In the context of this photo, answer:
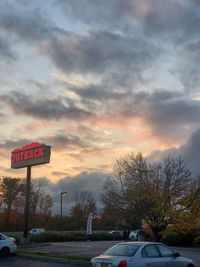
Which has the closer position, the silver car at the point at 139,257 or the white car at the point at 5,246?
the silver car at the point at 139,257

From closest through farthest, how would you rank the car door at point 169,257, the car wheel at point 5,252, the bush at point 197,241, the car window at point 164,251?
the car door at point 169,257 < the car window at point 164,251 < the car wheel at point 5,252 < the bush at point 197,241

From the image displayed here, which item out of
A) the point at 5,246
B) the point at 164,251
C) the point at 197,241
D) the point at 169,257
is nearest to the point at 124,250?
the point at 164,251

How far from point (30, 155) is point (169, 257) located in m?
26.3

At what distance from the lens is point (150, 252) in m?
13.7

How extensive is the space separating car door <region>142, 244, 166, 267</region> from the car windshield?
0.33 metres

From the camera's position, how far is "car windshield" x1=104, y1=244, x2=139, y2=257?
43.3 ft

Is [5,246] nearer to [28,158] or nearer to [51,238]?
[28,158]

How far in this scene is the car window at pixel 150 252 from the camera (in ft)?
44.1

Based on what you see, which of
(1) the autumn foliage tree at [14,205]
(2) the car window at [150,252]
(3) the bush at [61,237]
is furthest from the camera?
(1) the autumn foliage tree at [14,205]

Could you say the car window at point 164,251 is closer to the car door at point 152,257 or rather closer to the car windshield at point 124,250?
the car door at point 152,257

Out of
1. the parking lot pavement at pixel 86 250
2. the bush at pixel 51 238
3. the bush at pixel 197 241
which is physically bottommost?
the parking lot pavement at pixel 86 250

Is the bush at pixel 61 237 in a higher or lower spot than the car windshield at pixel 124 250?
higher

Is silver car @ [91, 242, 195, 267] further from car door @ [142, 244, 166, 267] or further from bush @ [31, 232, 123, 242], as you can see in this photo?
bush @ [31, 232, 123, 242]

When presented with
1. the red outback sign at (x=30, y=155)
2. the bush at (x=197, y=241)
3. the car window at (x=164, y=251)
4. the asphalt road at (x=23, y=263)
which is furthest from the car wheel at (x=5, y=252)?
the bush at (x=197, y=241)
